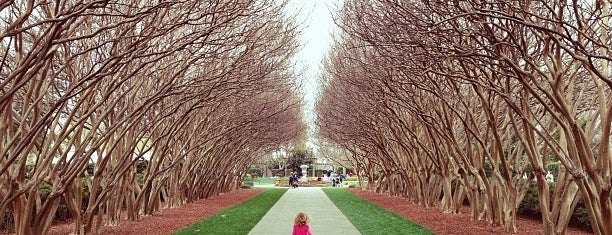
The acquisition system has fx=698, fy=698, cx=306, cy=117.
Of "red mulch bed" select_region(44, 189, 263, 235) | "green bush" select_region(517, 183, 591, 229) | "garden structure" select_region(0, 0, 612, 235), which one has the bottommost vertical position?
"red mulch bed" select_region(44, 189, 263, 235)

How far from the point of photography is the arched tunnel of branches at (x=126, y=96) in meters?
10.3

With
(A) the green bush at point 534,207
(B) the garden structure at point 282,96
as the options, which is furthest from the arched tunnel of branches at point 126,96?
(A) the green bush at point 534,207

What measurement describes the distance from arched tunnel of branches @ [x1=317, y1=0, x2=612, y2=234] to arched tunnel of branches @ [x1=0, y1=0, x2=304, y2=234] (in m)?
2.85

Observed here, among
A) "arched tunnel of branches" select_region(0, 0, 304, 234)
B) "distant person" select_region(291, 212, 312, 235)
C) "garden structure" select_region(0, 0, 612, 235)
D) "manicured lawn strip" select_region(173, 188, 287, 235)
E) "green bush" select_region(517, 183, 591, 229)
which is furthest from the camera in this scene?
"green bush" select_region(517, 183, 591, 229)

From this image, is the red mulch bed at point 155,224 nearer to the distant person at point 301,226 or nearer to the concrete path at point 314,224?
the concrete path at point 314,224

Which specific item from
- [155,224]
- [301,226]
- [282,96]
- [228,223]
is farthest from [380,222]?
[282,96]

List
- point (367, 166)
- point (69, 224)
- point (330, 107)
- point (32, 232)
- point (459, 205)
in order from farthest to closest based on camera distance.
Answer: point (367, 166) → point (330, 107) → point (459, 205) → point (69, 224) → point (32, 232)

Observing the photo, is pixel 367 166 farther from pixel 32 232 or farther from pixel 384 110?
pixel 32 232

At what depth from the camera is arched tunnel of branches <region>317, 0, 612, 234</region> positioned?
35.1 feet

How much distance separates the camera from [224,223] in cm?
1941

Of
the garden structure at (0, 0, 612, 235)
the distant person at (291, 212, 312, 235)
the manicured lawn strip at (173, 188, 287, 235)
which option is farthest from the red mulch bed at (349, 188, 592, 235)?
the distant person at (291, 212, 312, 235)

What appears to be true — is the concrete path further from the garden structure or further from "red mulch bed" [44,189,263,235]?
the garden structure

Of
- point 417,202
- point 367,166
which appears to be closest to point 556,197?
point 417,202

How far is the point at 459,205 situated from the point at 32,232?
14960 millimetres
